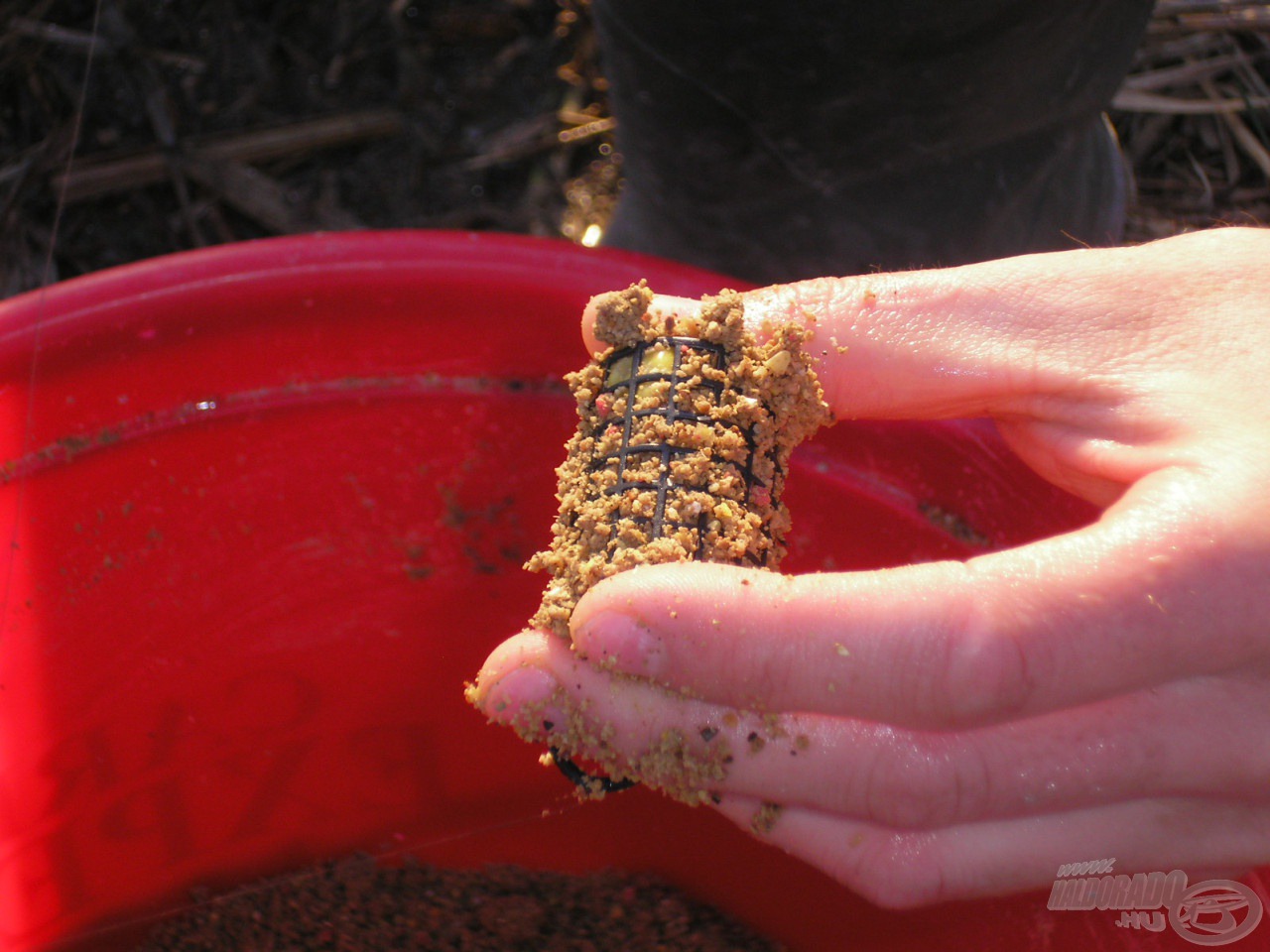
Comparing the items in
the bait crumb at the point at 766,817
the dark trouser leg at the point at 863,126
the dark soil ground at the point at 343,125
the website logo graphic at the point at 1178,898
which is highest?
the dark soil ground at the point at 343,125

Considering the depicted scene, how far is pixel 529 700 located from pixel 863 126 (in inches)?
25.5

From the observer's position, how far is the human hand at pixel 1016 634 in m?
0.51

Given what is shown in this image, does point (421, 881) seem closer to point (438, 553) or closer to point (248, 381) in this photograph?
point (438, 553)

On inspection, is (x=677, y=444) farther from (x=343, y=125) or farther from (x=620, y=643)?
(x=343, y=125)

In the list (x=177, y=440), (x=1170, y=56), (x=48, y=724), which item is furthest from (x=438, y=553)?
(x=1170, y=56)

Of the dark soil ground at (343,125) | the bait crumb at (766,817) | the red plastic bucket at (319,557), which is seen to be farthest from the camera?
the dark soil ground at (343,125)

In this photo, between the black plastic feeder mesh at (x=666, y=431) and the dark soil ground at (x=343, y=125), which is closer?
the black plastic feeder mesh at (x=666, y=431)

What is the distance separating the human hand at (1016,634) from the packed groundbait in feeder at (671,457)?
0.03 m

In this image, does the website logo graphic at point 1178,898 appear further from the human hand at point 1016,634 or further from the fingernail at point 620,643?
the fingernail at point 620,643

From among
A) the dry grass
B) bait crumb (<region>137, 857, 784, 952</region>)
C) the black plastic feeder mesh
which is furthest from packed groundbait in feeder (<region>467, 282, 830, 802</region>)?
the dry grass

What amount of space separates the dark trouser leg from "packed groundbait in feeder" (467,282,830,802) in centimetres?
37

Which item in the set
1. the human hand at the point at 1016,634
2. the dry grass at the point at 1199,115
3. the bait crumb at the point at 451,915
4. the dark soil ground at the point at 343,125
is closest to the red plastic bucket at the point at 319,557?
the bait crumb at the point at 451,915

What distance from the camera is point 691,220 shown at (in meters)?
1.11

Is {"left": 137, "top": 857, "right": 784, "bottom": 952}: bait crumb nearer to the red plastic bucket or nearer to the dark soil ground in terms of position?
the red plastic bucket
